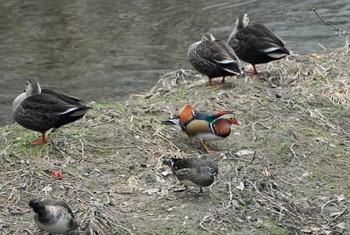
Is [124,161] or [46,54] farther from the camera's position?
[46,54]

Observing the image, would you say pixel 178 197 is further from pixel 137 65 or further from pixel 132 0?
pixel 132 0

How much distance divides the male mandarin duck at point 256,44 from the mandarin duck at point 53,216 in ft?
13.6

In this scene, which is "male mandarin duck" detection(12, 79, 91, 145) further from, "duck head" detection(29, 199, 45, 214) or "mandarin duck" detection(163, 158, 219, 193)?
"duck head" detection(29, 199, 45, 214)

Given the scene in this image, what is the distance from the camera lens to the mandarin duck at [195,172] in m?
6.35

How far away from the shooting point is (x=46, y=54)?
43.1ft

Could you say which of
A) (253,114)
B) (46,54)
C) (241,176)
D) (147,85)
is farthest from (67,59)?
(241,176)

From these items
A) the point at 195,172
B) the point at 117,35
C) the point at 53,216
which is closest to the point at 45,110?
the point at 195,172

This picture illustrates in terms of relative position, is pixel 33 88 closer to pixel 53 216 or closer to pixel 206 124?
pixel 206 124

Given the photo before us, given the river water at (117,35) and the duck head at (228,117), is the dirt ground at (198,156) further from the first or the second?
the river water at (117,35)

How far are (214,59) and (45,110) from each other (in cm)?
246

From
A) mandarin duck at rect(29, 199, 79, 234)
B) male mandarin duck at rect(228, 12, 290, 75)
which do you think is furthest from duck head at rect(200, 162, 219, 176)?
male mandarin duck at rect(228, 12, 290, 75)

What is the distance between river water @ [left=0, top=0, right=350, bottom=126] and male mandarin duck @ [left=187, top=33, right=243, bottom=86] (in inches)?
71.6

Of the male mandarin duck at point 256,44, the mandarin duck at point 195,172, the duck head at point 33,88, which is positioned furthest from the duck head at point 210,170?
the male mandarin duck at point 256,44

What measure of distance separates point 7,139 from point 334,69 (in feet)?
13.3
